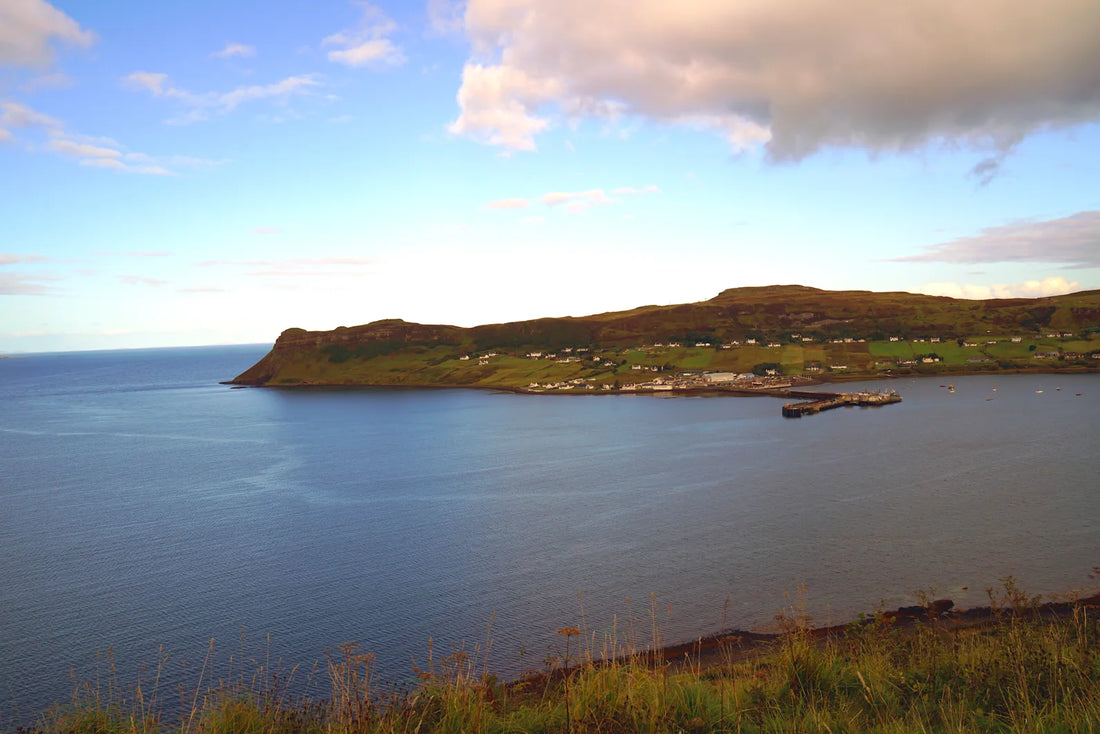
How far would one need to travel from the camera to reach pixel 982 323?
614 ft

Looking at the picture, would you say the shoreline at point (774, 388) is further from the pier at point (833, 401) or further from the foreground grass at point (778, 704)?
the foreground grass at point (778, 704)

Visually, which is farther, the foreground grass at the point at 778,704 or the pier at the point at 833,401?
the pier at the point at 833,401

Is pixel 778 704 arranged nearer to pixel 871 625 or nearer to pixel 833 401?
pixel 871 625

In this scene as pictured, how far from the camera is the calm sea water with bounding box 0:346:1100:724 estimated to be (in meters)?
31.8

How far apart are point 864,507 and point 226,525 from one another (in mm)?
46339

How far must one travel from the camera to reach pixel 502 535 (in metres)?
46.9

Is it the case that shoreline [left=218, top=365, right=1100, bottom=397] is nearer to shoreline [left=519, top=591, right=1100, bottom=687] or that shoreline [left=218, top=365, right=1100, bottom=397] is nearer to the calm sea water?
the calm sea water

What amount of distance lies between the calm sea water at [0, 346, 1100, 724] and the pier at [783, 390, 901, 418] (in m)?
11.0

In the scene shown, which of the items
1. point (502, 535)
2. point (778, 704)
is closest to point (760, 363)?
point (502, 535)

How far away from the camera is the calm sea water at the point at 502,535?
31750 millimetres

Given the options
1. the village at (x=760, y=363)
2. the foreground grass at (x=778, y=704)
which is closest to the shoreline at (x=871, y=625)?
the foreground grass at (x=778, y=704)

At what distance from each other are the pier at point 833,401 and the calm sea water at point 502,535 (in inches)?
434

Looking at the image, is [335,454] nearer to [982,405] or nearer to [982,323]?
[982,405]

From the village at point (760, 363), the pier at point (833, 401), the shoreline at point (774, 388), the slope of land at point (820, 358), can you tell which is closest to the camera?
the pier at point (833, 401)
